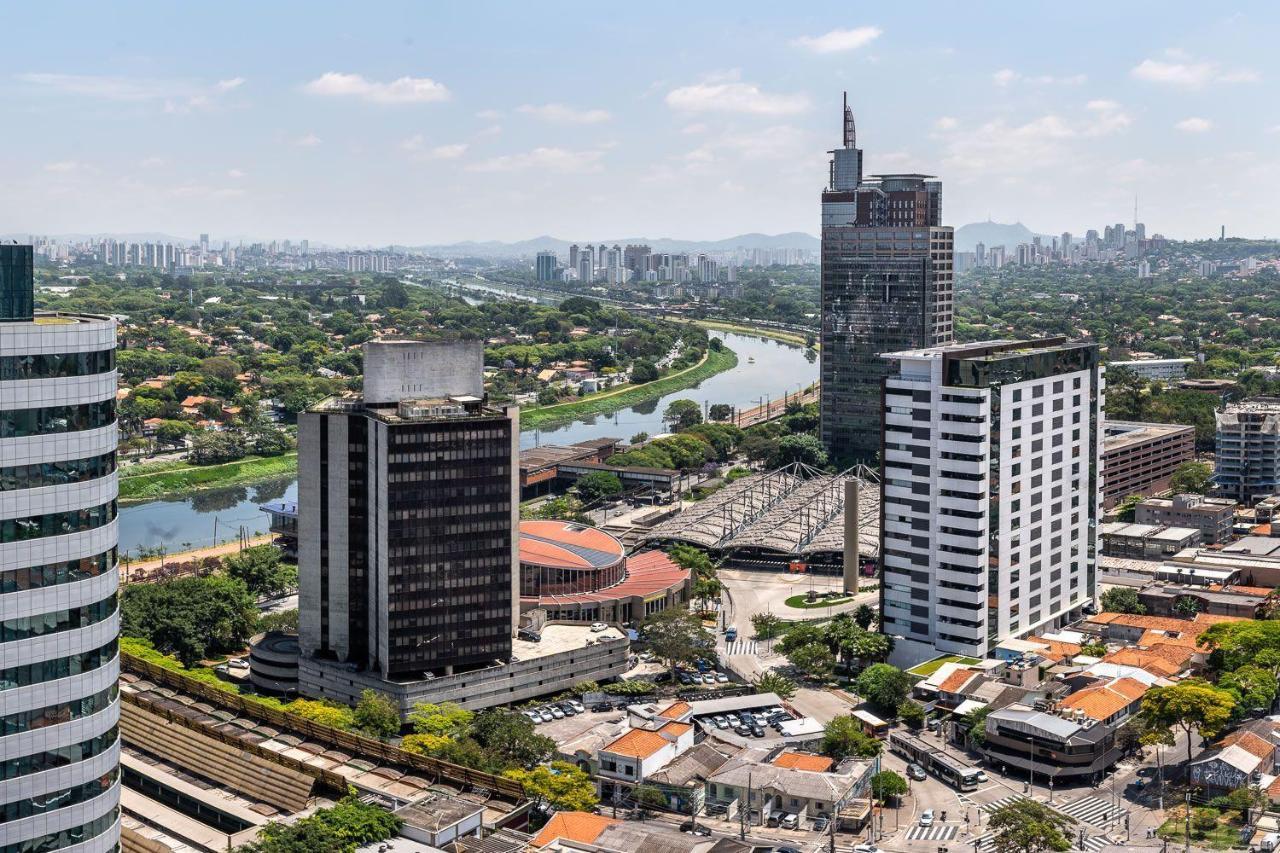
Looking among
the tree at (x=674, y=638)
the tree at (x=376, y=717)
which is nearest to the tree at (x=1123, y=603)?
the tree at (x=674, y=638)

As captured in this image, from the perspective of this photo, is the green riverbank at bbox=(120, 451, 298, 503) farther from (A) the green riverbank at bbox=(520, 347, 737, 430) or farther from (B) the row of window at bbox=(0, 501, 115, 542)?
(B) the row of window at bbox=(0, 501, 115, 542)

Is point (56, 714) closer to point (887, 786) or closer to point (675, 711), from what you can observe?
point (887, 786)

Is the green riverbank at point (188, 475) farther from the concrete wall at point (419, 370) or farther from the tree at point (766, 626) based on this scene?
the concrete wall at point (419, 370)

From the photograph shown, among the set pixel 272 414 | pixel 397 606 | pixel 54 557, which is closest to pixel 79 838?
pixel 54 557

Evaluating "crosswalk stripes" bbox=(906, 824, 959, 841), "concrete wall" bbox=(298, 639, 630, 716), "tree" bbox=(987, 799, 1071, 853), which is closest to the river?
"concrete wall" bbox=(298, 639, 630, 716)

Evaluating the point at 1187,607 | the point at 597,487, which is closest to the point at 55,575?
the point at 1187,607
